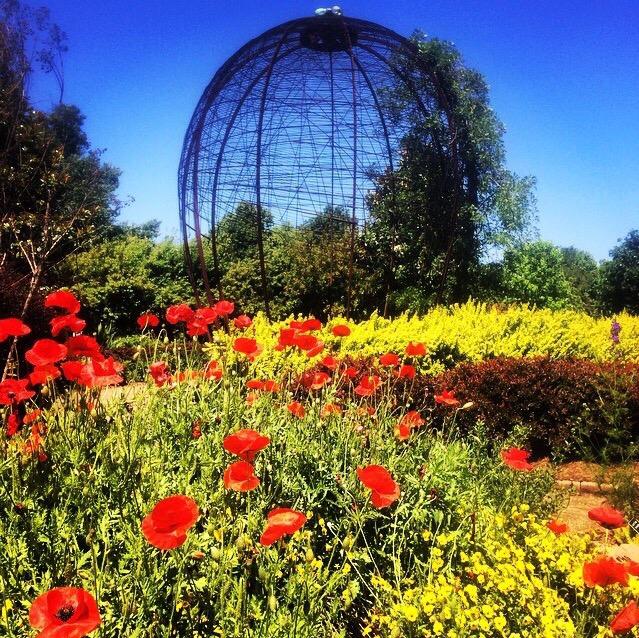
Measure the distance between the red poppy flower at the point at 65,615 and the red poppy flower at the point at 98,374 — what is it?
3.69 ft

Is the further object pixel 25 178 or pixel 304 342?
pixel 25 178

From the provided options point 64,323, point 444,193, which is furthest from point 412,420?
point 444,193

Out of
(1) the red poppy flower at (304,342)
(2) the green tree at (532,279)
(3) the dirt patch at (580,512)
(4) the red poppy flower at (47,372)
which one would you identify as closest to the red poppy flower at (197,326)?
(1) the red poppy flower at (304,342)

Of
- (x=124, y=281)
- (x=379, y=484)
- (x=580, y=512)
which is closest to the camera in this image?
(x=379, y=484)

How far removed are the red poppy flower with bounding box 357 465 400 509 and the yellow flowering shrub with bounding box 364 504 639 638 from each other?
0.35m

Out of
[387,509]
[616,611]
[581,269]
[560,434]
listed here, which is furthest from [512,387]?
[581,269]

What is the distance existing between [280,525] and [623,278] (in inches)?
702

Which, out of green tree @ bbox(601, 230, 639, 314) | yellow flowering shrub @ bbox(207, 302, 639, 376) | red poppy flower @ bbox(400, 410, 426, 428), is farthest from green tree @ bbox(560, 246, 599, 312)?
red poppy flower @ bbox(400, 410, 426, 428)

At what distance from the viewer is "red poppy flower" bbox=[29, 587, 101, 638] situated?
107cm

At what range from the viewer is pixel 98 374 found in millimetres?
2225

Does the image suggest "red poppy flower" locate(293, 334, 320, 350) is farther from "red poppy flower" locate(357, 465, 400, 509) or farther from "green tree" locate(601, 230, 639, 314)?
"green tree" locate(601, 230, 639, 314)

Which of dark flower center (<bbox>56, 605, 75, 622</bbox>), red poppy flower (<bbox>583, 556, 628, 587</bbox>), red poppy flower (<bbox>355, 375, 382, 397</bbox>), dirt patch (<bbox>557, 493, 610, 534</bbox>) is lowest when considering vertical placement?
dirt patch (<bbox>557, 493, 610, 534</bbox>)

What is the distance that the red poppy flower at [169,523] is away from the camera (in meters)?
1.28

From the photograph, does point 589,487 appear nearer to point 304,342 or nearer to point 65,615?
point 304,342
